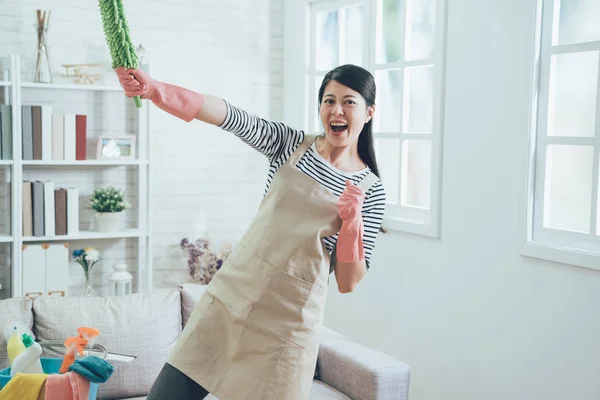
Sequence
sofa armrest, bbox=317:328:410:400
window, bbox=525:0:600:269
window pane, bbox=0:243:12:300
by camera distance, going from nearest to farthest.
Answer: sofa armrest, bbox=317:328:410:400 → window, bbox=525:0:600:269 → window pane, bbox=0:243:12:300

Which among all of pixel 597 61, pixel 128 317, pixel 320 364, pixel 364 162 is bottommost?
pixel 320 364

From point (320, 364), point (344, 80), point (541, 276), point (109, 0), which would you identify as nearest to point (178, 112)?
point (109, 0)

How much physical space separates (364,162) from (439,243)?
56.3 inches

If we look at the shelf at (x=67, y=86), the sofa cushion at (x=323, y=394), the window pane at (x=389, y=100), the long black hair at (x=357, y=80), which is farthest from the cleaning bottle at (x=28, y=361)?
the window pane at (x=389, y=100)

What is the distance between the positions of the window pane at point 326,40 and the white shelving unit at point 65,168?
110 cm

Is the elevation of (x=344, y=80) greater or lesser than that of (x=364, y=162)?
greater

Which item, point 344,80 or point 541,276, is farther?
point 541,276

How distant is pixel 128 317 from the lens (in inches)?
107

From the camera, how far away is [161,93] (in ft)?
5.74

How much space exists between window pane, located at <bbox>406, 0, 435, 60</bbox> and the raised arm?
5.94 feet

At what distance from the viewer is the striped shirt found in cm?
206

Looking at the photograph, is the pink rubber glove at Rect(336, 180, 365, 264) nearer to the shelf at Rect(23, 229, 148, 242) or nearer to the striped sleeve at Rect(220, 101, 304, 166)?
the striped sleeve at Rect(220, 101, 304, 166)

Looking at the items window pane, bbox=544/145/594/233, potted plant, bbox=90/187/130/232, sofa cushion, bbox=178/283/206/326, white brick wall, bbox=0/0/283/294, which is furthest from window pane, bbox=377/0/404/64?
sofa cushion, bbox=178/283/206/326

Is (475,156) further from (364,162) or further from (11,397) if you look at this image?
(11,397)
